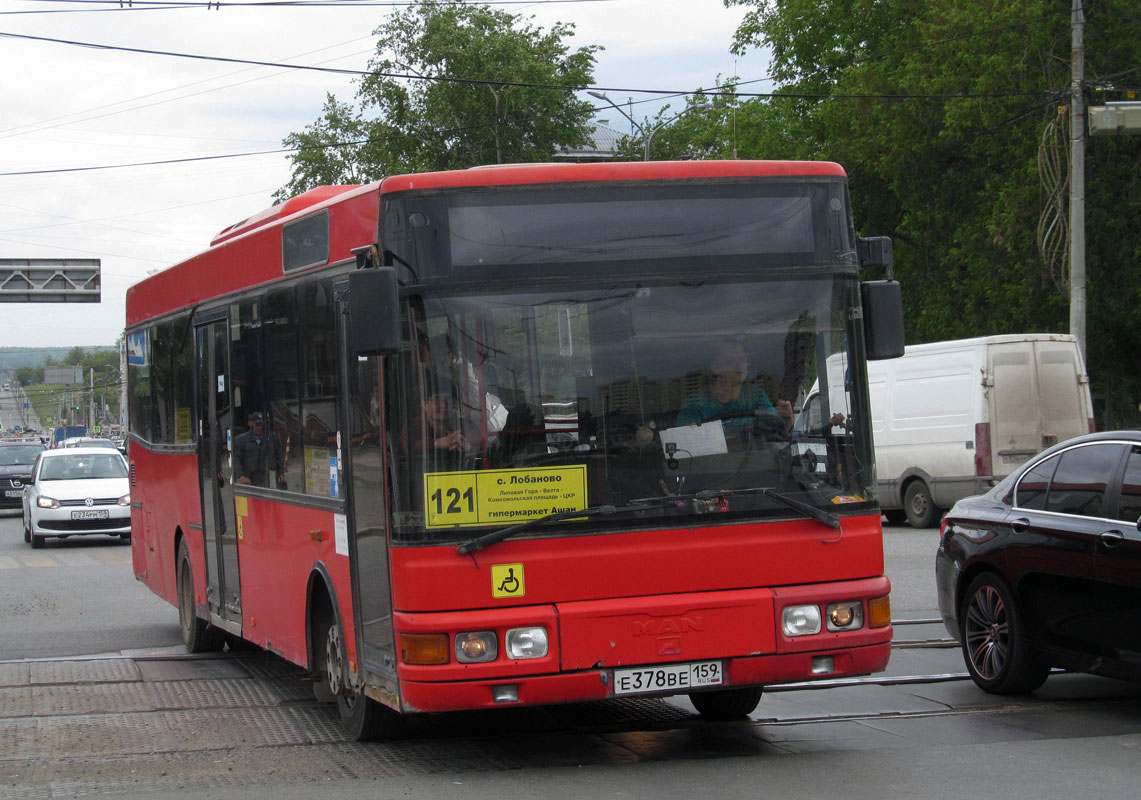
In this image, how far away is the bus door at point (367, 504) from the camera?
6578mm

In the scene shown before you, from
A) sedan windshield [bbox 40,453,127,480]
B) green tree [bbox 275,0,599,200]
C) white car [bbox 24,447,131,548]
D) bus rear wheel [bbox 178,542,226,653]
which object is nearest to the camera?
bus rear wheel [bbox 178,542,226,653]

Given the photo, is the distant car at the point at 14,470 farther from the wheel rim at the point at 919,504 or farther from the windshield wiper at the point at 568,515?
the windshield wiper at the point at 568,515

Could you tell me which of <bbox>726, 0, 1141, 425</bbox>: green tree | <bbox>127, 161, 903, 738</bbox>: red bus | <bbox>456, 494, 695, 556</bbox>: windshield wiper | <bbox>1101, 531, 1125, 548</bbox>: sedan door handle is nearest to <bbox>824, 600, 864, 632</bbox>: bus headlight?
<bbox>127, 161, 903, 738</bbox>: red bus

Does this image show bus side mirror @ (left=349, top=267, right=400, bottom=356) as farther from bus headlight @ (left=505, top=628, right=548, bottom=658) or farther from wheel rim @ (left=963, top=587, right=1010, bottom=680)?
wheel rim @ (left=963, top=587, right=1010, bottom=680)

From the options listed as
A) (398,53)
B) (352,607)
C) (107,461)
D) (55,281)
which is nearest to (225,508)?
(352,607)

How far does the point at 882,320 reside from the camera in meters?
7.03

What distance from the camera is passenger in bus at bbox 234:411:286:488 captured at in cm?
859

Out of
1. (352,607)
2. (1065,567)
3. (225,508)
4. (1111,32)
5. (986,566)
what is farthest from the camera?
(1111,32)

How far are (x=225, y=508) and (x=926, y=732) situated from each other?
4.84 m

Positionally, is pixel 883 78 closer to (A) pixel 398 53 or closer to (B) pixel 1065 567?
(A) pixel 398 53

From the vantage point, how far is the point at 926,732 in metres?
7.62

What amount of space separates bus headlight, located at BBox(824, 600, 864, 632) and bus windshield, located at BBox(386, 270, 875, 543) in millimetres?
435

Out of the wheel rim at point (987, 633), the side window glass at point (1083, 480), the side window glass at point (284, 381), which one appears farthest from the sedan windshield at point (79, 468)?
the side window glass at point (1083, 480)

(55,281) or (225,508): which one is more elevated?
(55,281)
